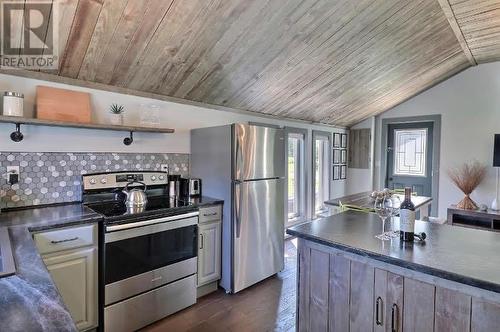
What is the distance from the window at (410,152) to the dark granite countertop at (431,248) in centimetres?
389

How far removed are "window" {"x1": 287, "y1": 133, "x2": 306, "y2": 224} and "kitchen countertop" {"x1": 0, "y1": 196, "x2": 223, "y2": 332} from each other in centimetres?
355

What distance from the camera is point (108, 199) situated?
262 centimetres

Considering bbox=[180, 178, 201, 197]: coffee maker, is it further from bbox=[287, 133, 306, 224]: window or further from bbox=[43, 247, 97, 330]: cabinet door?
bbox=[287, 133, 306, 224]: window

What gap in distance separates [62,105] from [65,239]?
3.65ft

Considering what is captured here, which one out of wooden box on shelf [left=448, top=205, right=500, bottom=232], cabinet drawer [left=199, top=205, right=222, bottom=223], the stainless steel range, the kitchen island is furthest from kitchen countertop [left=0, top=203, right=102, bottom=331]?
wooden box on shelf [left=448, top=205, right=500, bottom=232]

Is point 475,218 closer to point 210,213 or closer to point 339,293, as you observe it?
point 339,293

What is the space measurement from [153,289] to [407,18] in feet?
11.5

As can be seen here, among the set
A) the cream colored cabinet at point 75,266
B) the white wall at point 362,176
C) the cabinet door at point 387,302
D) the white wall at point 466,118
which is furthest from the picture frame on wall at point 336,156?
the cream colored cabinet at point 75,266

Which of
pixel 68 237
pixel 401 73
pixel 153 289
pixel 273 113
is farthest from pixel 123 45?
pixel 401 73

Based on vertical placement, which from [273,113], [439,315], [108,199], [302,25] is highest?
[302,25]

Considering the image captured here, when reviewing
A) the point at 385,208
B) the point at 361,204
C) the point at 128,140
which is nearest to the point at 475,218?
the point at 361,204

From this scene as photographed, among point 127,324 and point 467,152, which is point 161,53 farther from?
point 467,152

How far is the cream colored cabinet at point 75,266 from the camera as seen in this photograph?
1.89 meters

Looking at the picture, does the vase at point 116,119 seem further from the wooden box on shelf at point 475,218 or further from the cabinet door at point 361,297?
the wooden box on shelf at point 475,218
